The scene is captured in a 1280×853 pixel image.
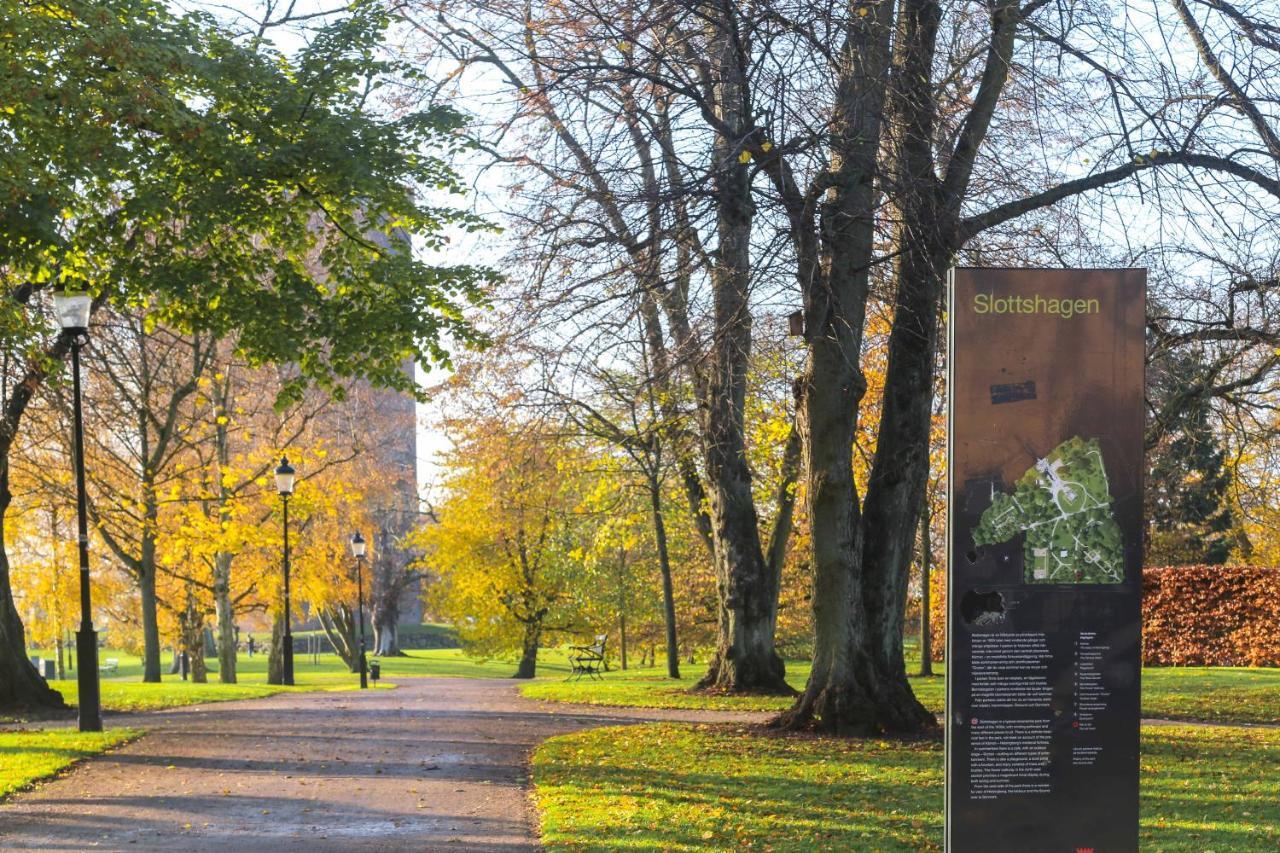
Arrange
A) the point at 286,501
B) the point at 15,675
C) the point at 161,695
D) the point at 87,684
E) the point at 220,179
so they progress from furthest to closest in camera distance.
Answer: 1. the point at 286,501
2. the point at 161,695
3. the point at 15,675
4. the point at 87,684
5. the point at 220,179

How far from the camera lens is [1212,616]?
29.6m

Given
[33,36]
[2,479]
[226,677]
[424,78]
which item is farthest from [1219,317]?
[226,677]

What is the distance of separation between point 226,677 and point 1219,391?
85.8 ft

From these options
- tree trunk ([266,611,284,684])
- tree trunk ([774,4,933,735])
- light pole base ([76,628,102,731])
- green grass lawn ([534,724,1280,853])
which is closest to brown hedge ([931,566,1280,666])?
tree trunk ([774,4,933,735])

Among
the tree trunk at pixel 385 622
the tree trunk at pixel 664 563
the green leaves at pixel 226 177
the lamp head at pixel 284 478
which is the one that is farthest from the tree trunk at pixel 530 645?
the green leaves at pixel 226 177

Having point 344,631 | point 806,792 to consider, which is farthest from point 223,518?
point 806,792

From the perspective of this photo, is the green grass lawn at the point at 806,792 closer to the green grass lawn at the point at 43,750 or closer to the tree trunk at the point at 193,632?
the green grass lawn at the point at 43,750

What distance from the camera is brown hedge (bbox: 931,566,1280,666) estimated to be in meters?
28.5

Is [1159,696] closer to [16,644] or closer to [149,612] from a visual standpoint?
[16,644]

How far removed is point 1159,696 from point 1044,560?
15.6m

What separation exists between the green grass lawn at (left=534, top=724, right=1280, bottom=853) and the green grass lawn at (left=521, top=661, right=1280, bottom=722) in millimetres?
2928

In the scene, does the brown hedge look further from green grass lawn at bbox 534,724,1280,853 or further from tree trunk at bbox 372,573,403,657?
tree trunk at bbox 372,573,403,657

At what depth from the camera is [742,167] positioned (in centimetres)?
1138

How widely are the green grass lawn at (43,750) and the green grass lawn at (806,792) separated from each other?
14.9 feet
